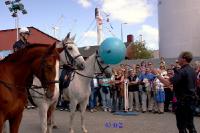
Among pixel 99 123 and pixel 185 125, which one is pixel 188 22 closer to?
pixel 99 123

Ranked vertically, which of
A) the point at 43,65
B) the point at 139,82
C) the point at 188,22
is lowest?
the point at 139,82

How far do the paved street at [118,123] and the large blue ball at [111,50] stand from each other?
209 centimetres

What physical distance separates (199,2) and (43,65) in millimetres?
17518

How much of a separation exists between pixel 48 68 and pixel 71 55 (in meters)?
2.98

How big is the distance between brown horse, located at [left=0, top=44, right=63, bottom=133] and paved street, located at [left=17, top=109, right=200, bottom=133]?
15.0 ft

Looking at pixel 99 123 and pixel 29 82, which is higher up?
pixel 29 82

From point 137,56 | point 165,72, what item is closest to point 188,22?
point 165,72

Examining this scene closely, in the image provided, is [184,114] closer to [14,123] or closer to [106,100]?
[14,123]

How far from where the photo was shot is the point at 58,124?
11.8 meters

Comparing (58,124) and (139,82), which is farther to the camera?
(139,82)

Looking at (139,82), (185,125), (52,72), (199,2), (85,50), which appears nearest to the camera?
(52,72)

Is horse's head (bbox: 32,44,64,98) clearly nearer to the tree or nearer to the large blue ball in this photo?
the large blue ball
